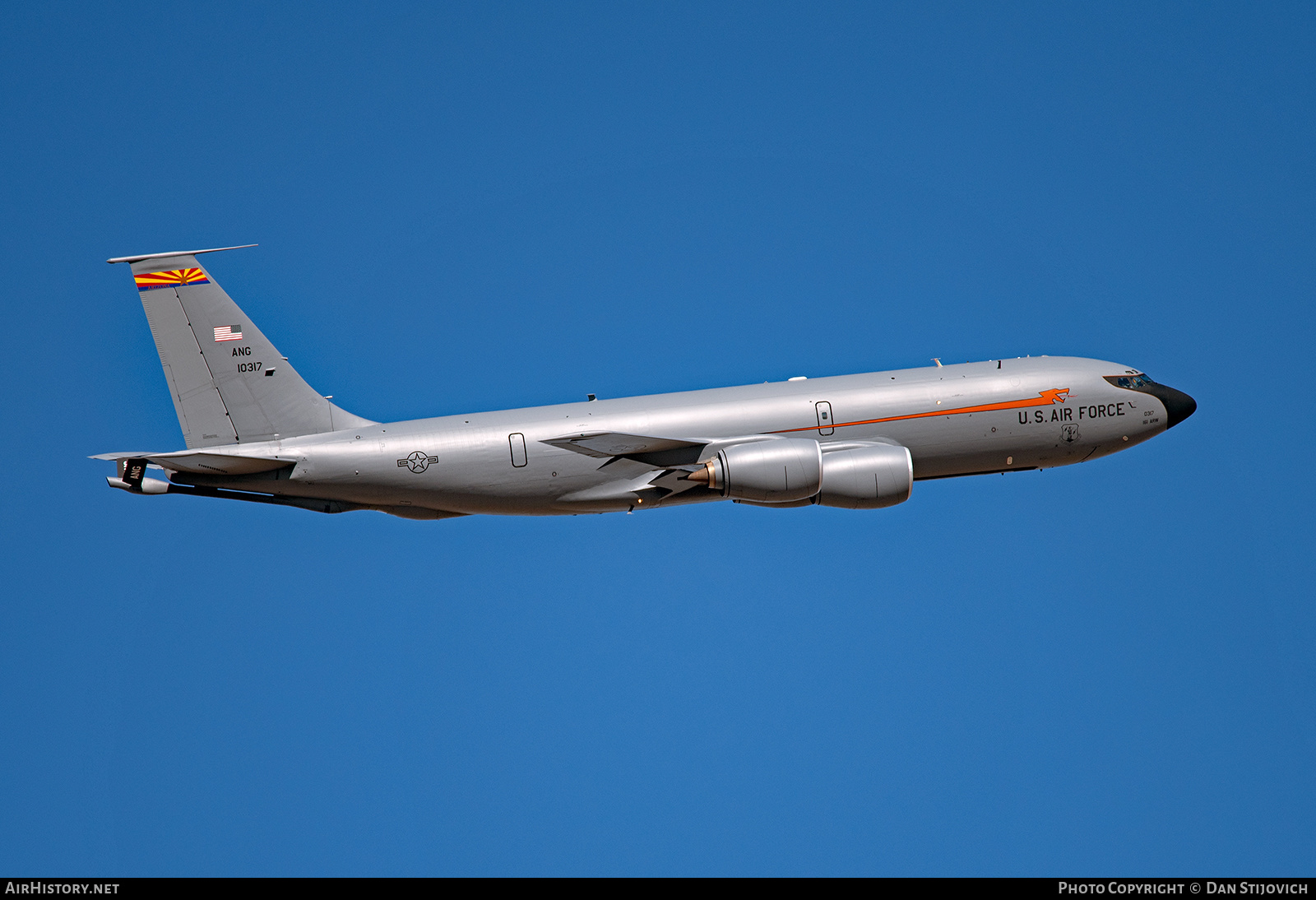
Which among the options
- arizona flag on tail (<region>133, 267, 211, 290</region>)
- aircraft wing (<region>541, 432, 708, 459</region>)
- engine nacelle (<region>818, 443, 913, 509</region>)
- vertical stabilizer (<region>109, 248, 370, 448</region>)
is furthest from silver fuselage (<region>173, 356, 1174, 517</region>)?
arizona flag on tail (<region>133, 267, 211, 290</region>)

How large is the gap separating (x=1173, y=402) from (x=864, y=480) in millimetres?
11479

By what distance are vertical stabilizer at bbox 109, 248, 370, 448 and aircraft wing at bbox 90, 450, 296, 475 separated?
137cm

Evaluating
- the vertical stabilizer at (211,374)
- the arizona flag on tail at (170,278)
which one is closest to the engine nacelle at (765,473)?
the vertical stabilizer at (211,374)

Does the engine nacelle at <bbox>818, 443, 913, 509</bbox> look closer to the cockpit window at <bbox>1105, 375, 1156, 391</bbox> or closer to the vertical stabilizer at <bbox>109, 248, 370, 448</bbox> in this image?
the cockpit window at <bbox>1105, 375, 1156, 391</bbox>

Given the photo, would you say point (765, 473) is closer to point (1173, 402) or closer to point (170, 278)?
point (1173, 402)

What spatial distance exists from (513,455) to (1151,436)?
20.0 meters

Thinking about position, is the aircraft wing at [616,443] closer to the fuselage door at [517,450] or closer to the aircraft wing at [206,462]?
the fuselage door at [517,450]

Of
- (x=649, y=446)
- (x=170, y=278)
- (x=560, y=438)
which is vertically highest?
(x=170, y=278)

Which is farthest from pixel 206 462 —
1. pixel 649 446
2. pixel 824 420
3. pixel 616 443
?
pixel 824 420

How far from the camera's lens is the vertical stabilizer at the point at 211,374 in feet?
148

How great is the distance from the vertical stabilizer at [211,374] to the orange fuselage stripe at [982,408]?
13.5 m

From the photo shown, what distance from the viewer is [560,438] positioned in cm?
4459

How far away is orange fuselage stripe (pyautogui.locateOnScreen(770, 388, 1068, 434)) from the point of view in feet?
148
